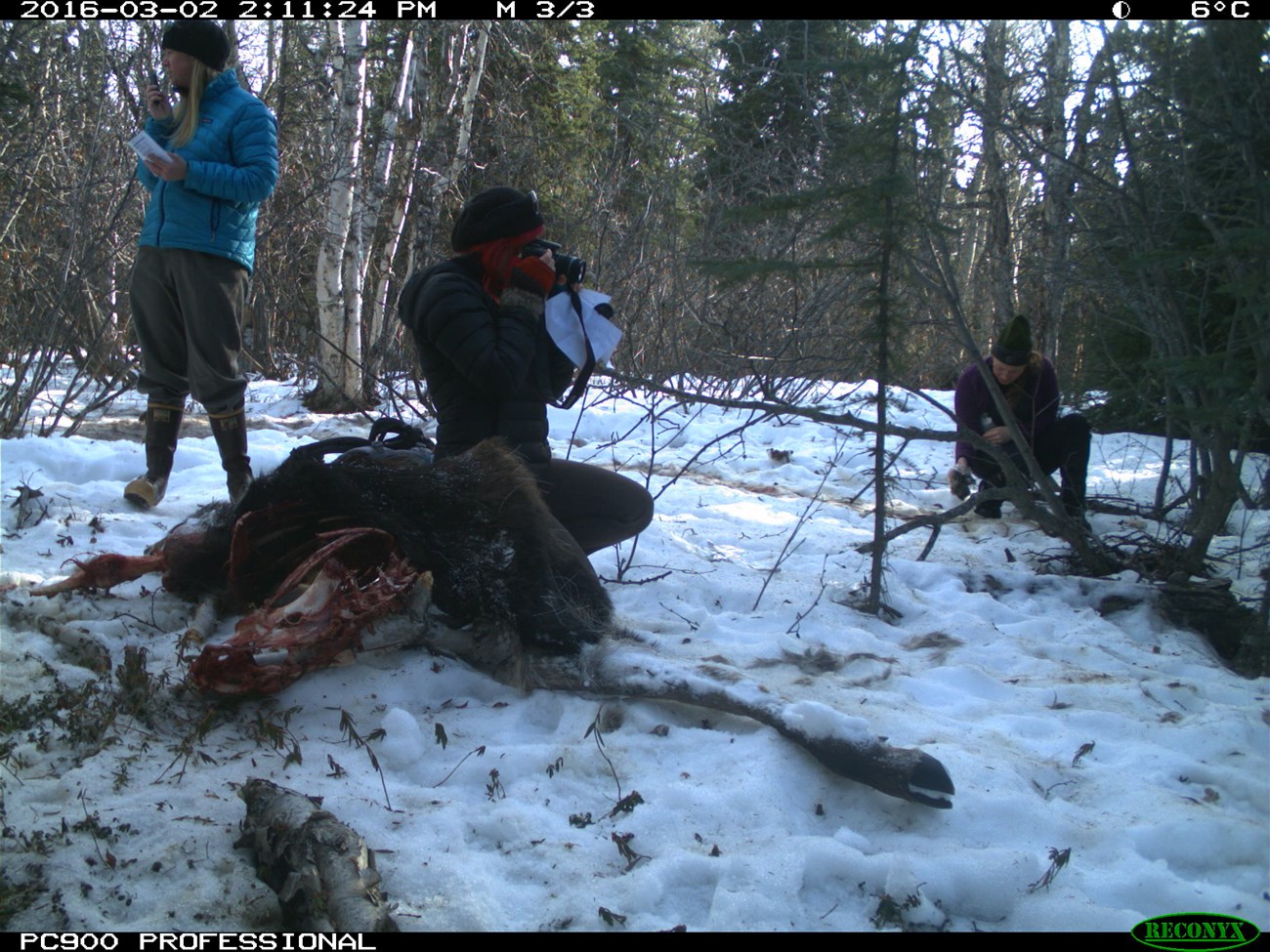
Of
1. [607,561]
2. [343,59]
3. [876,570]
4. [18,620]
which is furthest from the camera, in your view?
[343,59]

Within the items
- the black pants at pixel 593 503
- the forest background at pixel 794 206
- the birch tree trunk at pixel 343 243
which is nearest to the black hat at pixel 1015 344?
the forest background at pixel 794 206

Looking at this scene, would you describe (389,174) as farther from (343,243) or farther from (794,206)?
(794,206)

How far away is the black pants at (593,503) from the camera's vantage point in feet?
10.00

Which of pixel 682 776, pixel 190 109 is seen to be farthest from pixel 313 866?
pixel 190 109

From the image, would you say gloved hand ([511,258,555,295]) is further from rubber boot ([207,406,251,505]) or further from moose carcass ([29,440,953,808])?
rubber boot ([207,406,251,505])

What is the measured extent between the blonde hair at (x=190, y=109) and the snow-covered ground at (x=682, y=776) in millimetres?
1514

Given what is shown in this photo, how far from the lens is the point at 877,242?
2932 millimetres

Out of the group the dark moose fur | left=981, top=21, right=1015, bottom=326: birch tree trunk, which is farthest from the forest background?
the dark moose fur

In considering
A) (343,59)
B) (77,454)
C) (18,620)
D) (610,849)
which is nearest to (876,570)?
(610,849)

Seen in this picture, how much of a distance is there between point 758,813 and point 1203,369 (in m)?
1.62

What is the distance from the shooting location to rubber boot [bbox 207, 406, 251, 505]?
12.1 feet

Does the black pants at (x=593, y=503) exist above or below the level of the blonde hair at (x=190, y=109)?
below

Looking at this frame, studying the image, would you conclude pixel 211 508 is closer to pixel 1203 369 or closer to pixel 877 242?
pixel 877 242

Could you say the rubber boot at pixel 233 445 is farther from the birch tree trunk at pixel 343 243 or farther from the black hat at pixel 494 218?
the birch tree trunk at pixel 343 243
